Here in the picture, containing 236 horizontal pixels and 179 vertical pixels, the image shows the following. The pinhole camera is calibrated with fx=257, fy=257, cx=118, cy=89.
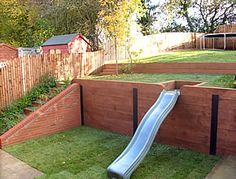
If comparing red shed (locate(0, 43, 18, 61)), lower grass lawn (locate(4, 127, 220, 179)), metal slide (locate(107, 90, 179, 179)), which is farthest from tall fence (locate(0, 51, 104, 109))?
red shed (locate(0, 43, 18, 61))

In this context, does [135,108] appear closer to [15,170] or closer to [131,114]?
[131,114]

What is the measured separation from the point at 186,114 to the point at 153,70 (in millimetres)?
4911

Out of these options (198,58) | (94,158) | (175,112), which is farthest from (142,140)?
(198,58)

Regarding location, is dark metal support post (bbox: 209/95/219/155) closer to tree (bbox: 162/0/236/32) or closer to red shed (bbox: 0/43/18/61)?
red shed (bbox: 0/43/18/61)

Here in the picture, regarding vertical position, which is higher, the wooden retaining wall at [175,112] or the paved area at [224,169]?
the wooden retaining wall at [175,112]

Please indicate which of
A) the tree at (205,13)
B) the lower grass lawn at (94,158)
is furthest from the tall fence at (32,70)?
the tree at (205,13)

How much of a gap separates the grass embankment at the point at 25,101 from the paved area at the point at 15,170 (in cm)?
162

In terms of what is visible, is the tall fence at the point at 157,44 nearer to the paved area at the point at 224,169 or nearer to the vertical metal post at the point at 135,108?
the vertical metal post at the point at 135,108

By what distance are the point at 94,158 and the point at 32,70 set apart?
4683mm

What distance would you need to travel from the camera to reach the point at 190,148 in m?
6.04

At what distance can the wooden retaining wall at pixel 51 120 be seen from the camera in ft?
22.7

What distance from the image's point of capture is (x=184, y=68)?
9.88 metres

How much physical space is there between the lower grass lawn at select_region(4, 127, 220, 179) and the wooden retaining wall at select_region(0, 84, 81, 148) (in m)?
0.26

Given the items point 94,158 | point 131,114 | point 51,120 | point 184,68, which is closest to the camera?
point 94,158
